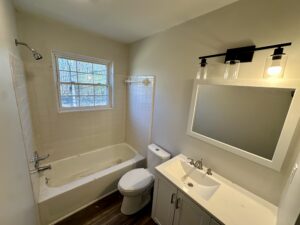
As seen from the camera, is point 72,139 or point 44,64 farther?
point 72,139

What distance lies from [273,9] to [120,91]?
2.26m

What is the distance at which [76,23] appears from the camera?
5.83 feet

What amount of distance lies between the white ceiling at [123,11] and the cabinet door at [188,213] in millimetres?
1769

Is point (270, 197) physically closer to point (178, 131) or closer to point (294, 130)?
point (294, 130)

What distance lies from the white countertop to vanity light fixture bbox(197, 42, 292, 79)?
40.2 inches

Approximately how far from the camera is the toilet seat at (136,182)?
1.61m

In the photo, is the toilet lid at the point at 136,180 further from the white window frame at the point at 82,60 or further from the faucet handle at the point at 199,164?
the white window frame at the point at 82,60

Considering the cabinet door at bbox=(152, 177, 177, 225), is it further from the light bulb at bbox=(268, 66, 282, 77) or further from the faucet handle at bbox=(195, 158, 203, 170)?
the light bulb at bbox=(268, 66, 282, 77)

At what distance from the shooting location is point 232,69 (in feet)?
3.92

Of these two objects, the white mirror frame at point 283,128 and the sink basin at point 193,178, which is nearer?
the white mirror frame at point 283,128

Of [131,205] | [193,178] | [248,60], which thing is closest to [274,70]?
[248,60]

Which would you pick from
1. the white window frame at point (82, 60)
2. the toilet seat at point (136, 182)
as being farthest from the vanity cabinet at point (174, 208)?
the white window frame at point (82, 60)

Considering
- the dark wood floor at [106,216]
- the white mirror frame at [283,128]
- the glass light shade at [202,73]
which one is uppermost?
the glass light shade at [202,73]

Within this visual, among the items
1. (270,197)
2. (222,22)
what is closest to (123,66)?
(222,22)
